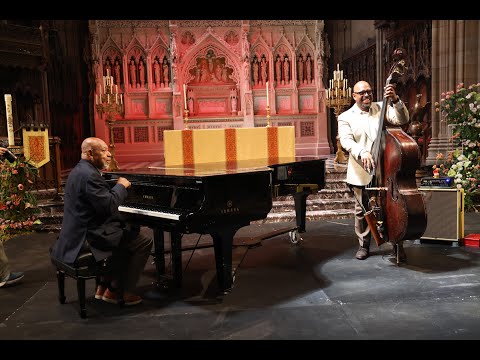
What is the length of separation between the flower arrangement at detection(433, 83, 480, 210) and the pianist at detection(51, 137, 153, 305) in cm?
461

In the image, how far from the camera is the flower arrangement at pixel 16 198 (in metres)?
6.15

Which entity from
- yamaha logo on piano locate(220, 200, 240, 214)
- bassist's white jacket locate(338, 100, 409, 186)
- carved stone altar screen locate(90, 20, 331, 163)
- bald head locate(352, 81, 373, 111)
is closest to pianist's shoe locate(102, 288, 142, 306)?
yamaha logo on piano locate(220, 200, 240, 214)

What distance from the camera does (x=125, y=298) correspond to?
364cm

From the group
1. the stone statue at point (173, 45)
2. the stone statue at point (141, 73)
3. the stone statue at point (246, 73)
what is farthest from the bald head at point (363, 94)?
the stone statue at point (141, 73)

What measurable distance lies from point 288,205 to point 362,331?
4.36m

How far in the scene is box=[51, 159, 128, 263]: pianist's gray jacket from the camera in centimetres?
332

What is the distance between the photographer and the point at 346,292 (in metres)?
3.76

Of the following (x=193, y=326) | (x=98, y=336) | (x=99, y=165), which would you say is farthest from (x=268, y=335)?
(x=99, y=165)

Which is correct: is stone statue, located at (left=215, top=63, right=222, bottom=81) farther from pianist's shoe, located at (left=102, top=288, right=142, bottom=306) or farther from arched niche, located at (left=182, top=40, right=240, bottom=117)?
pianist's shoe, located at (left=102, top=288, right=142, bottom=306)

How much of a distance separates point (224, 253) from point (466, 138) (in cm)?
458

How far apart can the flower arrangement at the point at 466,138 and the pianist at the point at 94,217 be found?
182 inches

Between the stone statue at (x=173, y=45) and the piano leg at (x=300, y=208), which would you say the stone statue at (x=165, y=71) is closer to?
the stone statue at (x=173, y=45)

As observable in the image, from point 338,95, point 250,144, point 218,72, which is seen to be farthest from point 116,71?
point 250,144

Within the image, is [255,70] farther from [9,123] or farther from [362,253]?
[9,123]
